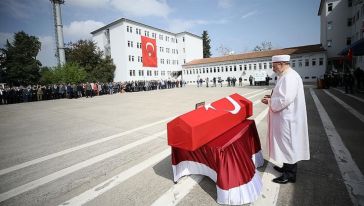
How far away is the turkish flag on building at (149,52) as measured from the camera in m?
56.7

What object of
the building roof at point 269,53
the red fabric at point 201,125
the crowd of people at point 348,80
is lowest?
the red fabric at point 201,125

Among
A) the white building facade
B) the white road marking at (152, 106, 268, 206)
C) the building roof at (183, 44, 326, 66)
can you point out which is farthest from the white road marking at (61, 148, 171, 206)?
the building roof at (183, 44, 326, 66)

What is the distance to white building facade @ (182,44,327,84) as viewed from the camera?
46156 millimetres

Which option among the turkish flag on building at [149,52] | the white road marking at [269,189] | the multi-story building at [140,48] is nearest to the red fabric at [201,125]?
the white road marking at [269,189]

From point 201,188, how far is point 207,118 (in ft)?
3.78

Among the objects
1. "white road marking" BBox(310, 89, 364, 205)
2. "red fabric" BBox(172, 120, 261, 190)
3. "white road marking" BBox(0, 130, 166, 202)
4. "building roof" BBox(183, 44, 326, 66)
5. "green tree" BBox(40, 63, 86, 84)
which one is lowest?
"white road marking" BBox(0, 130, 166, 202)

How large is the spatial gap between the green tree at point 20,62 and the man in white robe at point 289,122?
239 feet

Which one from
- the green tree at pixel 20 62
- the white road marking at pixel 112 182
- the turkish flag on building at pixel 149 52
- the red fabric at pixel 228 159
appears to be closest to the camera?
the red fabric at pixel 228 159

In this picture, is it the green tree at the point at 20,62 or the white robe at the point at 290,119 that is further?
the green tree at the point at 20,62

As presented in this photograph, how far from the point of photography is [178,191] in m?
3.49

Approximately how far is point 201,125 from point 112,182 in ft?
6.71

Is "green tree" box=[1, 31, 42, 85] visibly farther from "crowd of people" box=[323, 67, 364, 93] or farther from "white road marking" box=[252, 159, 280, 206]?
"white road marking" box=[252, 159, 280, 206]

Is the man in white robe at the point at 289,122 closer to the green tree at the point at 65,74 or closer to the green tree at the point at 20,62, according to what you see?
the green tree at the point at 65,74

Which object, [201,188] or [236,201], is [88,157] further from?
A: [236,201]
